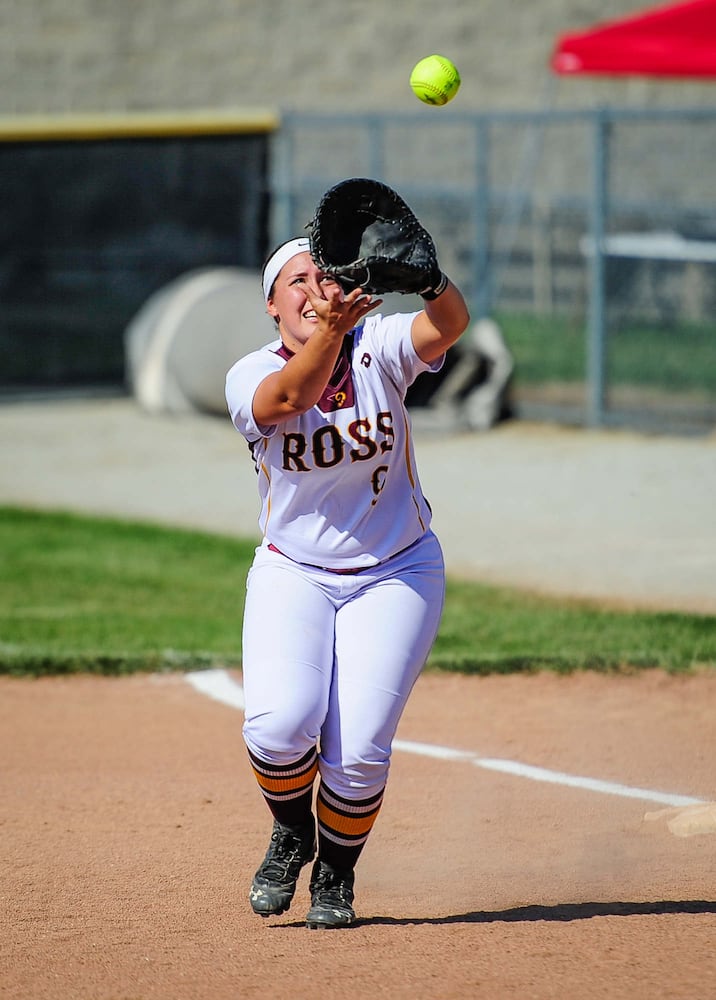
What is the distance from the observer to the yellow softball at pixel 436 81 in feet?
15.8

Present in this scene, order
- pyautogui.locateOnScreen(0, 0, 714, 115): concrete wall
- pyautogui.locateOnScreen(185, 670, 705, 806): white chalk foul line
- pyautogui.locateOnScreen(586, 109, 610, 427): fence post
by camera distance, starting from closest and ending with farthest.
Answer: pyautogui.locateOnScreen(185, 670, 705, 806): white chalk foul line → pyautogui.locateOnScreen(586, 109, 610, 427): fence post → pyautogui.locateOnScreen(0, 0, 714, 115): concrete wall

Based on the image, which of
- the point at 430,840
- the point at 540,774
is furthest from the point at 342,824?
the point at 540,774

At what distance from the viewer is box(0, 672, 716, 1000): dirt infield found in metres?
3.64

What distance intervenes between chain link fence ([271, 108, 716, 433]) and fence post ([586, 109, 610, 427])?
1 cm

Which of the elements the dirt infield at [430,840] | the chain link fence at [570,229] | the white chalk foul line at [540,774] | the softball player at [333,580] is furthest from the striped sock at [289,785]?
the chain link fence at [570,229]

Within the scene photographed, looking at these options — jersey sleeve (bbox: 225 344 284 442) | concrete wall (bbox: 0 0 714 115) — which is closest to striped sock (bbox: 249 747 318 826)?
jersey sleeve (bbox: 225 344 284 442)

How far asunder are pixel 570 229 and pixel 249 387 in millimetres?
13206

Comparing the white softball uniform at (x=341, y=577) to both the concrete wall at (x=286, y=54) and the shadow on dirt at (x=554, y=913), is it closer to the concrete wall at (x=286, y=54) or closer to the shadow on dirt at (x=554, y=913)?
the shadow on dirt at (x=554, y=913)

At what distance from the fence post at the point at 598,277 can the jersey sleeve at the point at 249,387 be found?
9185 millimetres

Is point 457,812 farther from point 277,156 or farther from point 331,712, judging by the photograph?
point 277,156

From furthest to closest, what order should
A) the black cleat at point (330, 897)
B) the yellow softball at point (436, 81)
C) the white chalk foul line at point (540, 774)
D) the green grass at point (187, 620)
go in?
1. the green grass at point (187, 620)
2. the white chalk foul line at point (540, 774)
3. the yellow softball at point (436, 81)
4. the black cleat at point (330, 897)

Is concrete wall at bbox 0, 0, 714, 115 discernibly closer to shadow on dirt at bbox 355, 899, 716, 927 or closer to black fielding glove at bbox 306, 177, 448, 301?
black fielding glove at bbox 306, 177, 448, 301

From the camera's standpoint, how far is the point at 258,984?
357 centimetres

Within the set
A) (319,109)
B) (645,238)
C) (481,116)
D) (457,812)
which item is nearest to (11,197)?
(319,109)
